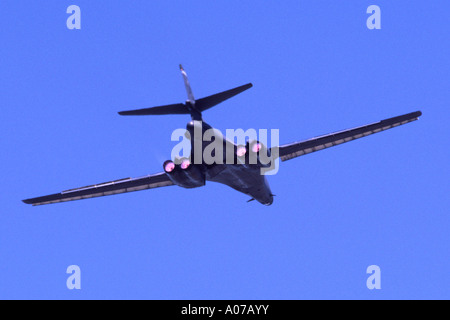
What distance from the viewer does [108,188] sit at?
1657 inches

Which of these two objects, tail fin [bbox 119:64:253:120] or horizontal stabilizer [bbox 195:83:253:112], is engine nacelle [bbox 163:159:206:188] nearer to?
tail fin [bbox 119:64:253:120]

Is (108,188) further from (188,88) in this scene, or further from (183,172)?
(188,88)

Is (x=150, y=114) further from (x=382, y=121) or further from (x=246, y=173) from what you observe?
(x=382, y=121)

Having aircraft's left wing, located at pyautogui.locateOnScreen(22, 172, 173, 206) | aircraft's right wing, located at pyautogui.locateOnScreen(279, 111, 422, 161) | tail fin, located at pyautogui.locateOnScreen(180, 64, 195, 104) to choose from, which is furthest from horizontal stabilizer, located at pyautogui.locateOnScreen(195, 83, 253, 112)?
aircraft's left wing, located at pyautogui.locateOnScreen(22, 172, 173, 206)

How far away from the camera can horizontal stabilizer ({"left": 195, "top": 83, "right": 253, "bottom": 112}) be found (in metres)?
31.6

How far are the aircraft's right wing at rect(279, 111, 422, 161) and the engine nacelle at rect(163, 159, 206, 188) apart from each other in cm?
553

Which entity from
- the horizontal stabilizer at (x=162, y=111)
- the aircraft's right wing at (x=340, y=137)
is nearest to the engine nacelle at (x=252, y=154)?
the aircraft's right wing at (x=340, y=137)

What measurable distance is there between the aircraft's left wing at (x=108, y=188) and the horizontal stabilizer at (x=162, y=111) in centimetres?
839

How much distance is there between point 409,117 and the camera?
36.8 metres

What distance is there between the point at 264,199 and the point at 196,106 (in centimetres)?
1220

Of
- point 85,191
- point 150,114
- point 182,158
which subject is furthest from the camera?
point 85,191

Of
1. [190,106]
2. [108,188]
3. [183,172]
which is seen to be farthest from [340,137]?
A: [108,188]

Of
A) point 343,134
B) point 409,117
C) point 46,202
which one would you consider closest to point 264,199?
point 343,134

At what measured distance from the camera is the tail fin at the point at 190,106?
31892mm
